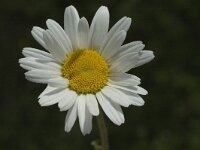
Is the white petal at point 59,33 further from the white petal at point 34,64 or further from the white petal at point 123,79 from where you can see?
the white petal at point 123,79

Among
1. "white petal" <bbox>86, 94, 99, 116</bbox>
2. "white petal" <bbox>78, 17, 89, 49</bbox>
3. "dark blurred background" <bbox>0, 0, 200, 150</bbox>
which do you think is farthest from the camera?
"dark blurred background" <bbox>0, 0, 200, 150</bbox>

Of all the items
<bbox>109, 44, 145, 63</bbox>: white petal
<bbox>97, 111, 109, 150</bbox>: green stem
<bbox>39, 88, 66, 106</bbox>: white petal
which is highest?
<bbox>109, 44, 145, 63</bbox>: white petal

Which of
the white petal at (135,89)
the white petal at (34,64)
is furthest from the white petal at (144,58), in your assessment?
the white petal at (34,64)

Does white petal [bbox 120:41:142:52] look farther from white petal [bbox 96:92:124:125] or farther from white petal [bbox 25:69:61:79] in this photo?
white petal [bbox 25:69:61:79]

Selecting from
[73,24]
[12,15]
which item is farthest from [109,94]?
[12,15]

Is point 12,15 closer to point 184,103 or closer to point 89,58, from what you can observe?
point 184,103

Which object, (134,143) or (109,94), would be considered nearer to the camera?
(109,94)

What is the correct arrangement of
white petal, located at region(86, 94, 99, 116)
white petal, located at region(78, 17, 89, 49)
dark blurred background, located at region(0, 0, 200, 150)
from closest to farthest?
1. white petal, located at region(86, 94, 99, 116)
2. white petal, located at region(78, 17, 89, 49)
3. dark blurred background, located at region(0, 0, 200, 150)

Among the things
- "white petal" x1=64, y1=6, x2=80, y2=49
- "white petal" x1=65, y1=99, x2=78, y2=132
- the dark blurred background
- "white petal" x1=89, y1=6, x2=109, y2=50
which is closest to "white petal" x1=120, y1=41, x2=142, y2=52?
"white petal" x1=89, y1=6, x2=109, y2=50
